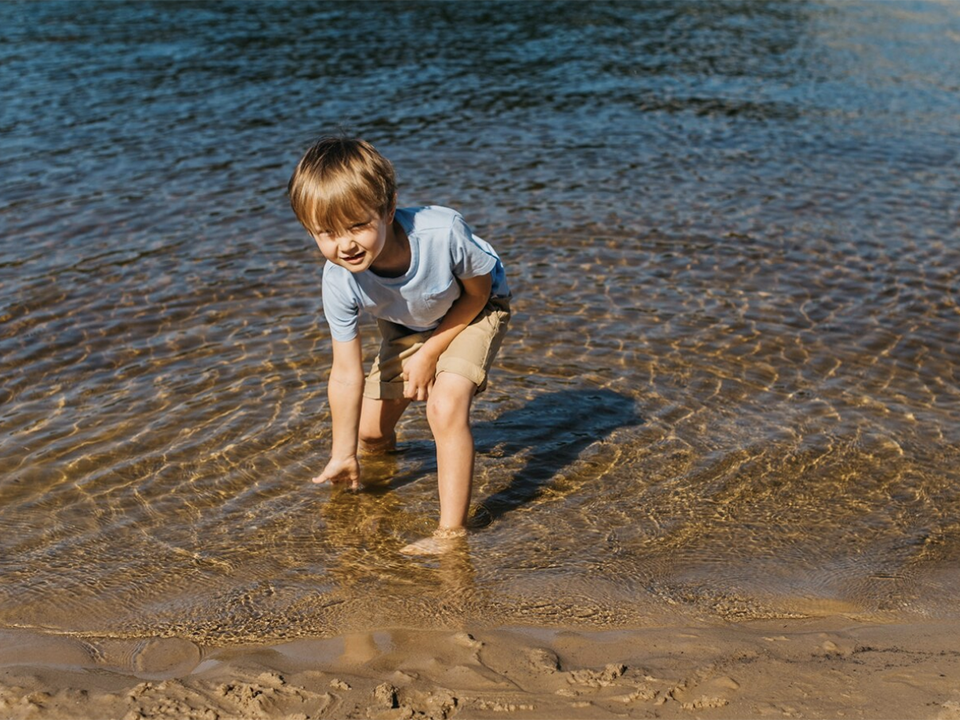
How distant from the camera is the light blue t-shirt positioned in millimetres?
4211

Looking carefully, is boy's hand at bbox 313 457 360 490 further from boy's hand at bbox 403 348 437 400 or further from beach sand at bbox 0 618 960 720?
beach sand at bbox 0 618 960 720

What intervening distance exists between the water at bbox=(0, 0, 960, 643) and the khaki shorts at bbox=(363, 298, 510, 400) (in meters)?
0.50

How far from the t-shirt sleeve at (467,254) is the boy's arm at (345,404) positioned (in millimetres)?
566

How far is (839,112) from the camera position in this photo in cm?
1337

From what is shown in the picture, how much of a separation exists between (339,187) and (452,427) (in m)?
1.13

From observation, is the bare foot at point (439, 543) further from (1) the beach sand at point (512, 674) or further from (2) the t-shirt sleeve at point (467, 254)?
(2) the t-shirt sleeve at point (467, 254)

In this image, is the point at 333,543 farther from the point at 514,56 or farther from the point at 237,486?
the point at 514,56

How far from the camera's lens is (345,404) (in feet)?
14.9

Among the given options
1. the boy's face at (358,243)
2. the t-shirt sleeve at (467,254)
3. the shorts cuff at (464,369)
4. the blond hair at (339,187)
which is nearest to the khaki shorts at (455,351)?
the shorts cuff at (464,369)

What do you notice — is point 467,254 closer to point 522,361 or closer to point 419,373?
point 419,373

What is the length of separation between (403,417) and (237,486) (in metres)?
1.14

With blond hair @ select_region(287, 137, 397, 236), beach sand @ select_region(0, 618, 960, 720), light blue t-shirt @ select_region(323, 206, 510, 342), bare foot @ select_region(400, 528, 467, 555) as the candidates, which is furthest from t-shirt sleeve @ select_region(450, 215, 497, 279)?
beach sand @ select_region(0, 618, 960, 720)

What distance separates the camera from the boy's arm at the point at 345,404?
177 inches

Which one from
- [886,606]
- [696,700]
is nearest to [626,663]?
[696,700]
